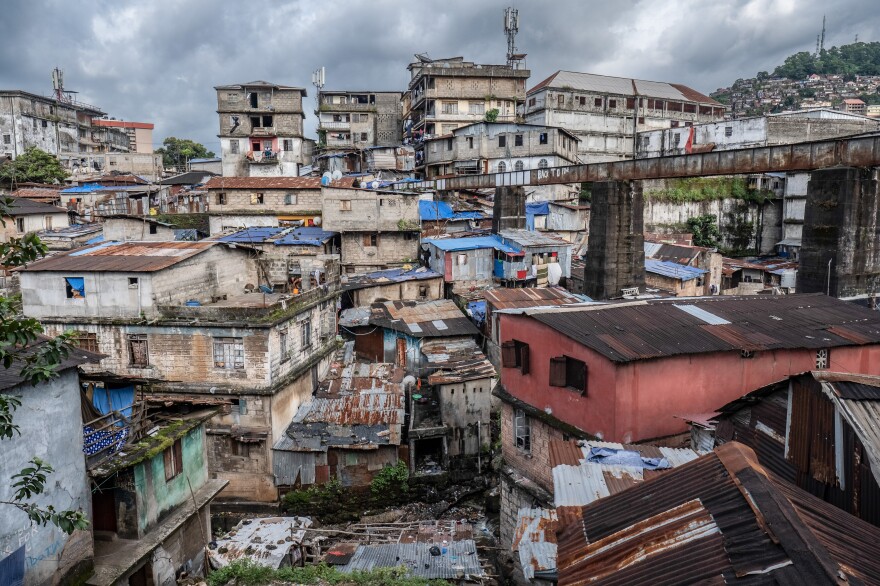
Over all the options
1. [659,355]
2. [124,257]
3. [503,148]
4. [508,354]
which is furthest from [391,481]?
[503,148]

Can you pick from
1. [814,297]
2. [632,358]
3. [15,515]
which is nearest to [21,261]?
[15,515]

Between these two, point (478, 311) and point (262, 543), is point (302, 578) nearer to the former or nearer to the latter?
point (262, 543)

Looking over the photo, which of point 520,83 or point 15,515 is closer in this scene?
point 15,515

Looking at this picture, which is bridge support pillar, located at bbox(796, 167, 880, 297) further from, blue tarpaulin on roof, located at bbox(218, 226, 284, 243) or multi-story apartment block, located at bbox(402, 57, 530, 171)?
multi-story apartment block, located at bbox(402, 57, 530, 171)

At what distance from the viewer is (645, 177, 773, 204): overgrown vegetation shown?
52438 mm

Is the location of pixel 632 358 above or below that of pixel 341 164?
below

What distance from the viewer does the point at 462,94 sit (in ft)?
192

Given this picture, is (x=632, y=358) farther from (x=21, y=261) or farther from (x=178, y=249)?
(x=178, y=249)

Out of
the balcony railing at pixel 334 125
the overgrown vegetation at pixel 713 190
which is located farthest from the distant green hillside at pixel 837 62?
the balcony railing at pixel 334 125

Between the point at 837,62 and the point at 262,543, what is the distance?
172 meters

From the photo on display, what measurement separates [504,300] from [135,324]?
14.8 meters

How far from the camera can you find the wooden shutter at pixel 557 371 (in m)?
15.2

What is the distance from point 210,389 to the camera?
20.9 m

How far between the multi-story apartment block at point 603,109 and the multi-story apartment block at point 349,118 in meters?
16.7
